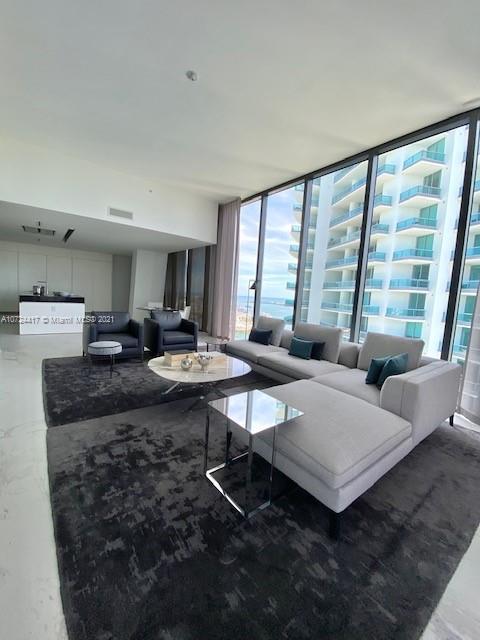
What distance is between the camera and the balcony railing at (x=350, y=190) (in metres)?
3.92

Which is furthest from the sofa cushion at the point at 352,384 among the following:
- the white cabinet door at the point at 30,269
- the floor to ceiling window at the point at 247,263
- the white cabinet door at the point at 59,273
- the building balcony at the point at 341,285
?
the white cabinet door at the point at 30,269

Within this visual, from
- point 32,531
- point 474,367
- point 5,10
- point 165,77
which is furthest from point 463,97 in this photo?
point 32,531

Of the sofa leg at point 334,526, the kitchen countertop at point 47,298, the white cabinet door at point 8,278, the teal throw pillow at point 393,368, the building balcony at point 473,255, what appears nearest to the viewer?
the sofa leg at point 334,526

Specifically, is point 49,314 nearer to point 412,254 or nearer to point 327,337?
point 327,337

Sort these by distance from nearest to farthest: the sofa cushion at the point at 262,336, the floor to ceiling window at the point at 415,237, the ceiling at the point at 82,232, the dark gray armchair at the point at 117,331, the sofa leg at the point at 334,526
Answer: the sofa leg at the point at 334,526 → the floor to ceiling window at the point at 415,237 → the dark gray armchair at the point at 117,331 → the sofa cushion at the point at 262,336 → the ceiling at the point at 82,232

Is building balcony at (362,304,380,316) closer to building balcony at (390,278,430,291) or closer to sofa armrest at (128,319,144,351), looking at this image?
building balcony at (390,278,430,291)

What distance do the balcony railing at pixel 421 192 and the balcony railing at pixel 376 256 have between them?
2.26 ft

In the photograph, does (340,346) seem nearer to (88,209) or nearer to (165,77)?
(165,77)

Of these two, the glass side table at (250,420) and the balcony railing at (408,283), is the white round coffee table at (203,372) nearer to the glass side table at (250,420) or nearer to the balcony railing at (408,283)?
the glass side table at (250,420)

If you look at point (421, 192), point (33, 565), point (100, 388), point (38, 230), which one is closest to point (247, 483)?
point (33, 565)

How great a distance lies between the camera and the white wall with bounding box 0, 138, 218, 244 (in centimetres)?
407

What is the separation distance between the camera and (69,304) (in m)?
6.26

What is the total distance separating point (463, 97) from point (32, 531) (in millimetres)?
4715

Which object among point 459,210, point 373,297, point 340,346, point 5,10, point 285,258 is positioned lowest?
point 340,346
